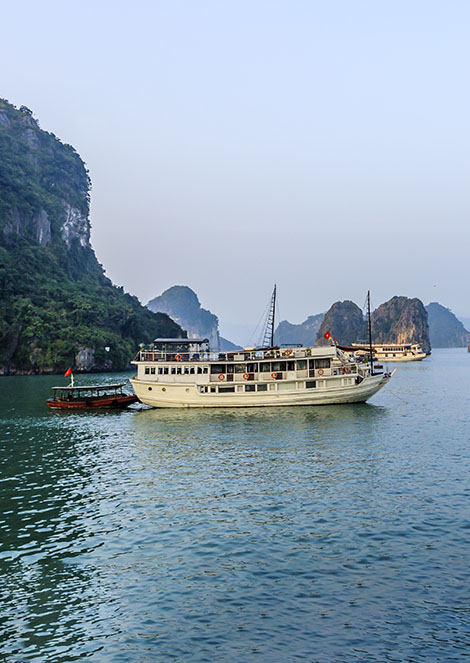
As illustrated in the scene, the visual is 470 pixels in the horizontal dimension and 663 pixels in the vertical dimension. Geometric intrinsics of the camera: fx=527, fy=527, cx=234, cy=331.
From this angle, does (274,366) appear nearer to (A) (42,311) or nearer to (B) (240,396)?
(B) (240,396)

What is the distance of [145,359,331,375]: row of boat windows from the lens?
191ft

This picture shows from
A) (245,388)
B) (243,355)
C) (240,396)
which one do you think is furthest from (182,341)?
(240,396)

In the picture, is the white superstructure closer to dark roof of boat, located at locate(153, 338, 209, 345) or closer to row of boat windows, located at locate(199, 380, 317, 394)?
row of boat windows, located at locate(199, 380, 317, 394)

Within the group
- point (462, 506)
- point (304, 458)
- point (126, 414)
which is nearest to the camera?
point (462, 506)

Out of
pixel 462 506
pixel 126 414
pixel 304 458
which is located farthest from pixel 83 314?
pixel 462 506

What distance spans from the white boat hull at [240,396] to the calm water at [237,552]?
62.1ft

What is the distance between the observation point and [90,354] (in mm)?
144500

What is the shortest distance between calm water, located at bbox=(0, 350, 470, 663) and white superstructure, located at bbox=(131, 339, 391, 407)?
1897 cm

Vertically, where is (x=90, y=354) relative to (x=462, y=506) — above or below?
above

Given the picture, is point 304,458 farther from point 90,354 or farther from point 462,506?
point 90,354

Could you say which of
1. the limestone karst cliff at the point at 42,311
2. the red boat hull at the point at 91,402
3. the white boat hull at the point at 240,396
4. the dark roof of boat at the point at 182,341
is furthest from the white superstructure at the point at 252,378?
the limestone karst cliff at the point at 42,311

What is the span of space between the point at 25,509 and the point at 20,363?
396 feet

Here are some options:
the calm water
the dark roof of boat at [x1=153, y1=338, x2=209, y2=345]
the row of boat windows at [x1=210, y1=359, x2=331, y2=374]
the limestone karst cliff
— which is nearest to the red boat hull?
the dark roof of boat at [x1=153, y1=338, x2=209, y2=345]

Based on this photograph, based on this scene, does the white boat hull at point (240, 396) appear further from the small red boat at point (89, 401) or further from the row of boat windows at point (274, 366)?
→ the small red boat at point (89, 401)
